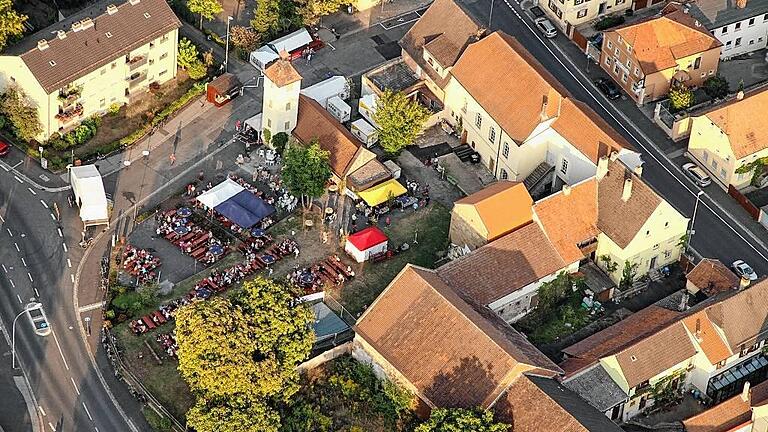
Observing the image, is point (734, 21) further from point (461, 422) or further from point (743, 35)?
point (461, 422)

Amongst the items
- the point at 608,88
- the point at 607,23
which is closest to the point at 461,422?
the point at 608,88

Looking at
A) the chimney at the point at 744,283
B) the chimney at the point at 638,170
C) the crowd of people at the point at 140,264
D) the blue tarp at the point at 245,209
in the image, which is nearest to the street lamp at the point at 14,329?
the crowd of people at the point at 140,264

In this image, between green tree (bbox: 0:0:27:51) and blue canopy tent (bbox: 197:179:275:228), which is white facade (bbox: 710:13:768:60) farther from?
green tree (bbox: 0:0:27:51)

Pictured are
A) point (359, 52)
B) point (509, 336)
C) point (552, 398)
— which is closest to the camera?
point (552, 398)

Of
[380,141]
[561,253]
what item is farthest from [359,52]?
[561,253]

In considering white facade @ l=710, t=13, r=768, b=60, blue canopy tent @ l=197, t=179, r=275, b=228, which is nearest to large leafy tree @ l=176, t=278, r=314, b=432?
blue canopy tent @ l=197, t=179, r=275, b=228

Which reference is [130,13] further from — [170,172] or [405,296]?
[405,296]
